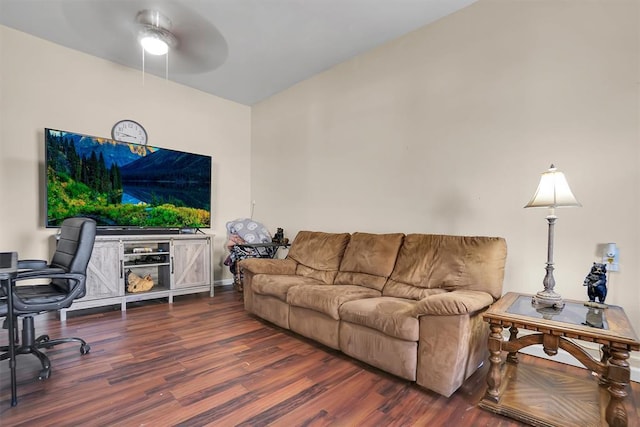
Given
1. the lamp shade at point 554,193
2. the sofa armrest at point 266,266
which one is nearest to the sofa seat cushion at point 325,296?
the sofa armrest at point 266,266

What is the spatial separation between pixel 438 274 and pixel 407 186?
103 centimetres

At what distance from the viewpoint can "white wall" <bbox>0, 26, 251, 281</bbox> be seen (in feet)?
10.2

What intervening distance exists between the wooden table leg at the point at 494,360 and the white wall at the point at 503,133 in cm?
96

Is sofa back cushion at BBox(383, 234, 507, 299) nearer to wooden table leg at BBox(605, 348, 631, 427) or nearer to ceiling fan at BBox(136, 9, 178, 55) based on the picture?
wooden table leg at BBox(605, 348, 631, 427)

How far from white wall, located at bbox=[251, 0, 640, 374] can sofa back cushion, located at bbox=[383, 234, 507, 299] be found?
34cm

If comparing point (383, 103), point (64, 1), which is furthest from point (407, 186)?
point (64, 1)

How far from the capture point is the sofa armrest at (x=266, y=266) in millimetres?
3111

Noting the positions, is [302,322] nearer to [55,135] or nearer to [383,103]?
[383,103]

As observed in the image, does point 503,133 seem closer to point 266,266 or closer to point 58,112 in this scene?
point 266,266

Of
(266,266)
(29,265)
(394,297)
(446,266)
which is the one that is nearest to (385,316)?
(394,297)

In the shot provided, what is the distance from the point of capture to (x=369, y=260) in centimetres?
278

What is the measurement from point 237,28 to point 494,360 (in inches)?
139

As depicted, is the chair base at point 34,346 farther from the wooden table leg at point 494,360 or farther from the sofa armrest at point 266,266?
the wooden table leg at point 494,360

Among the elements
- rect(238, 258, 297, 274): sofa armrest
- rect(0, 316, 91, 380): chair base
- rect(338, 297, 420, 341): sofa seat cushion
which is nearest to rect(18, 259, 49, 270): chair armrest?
rect(0, 316, 91, 380): chair base
